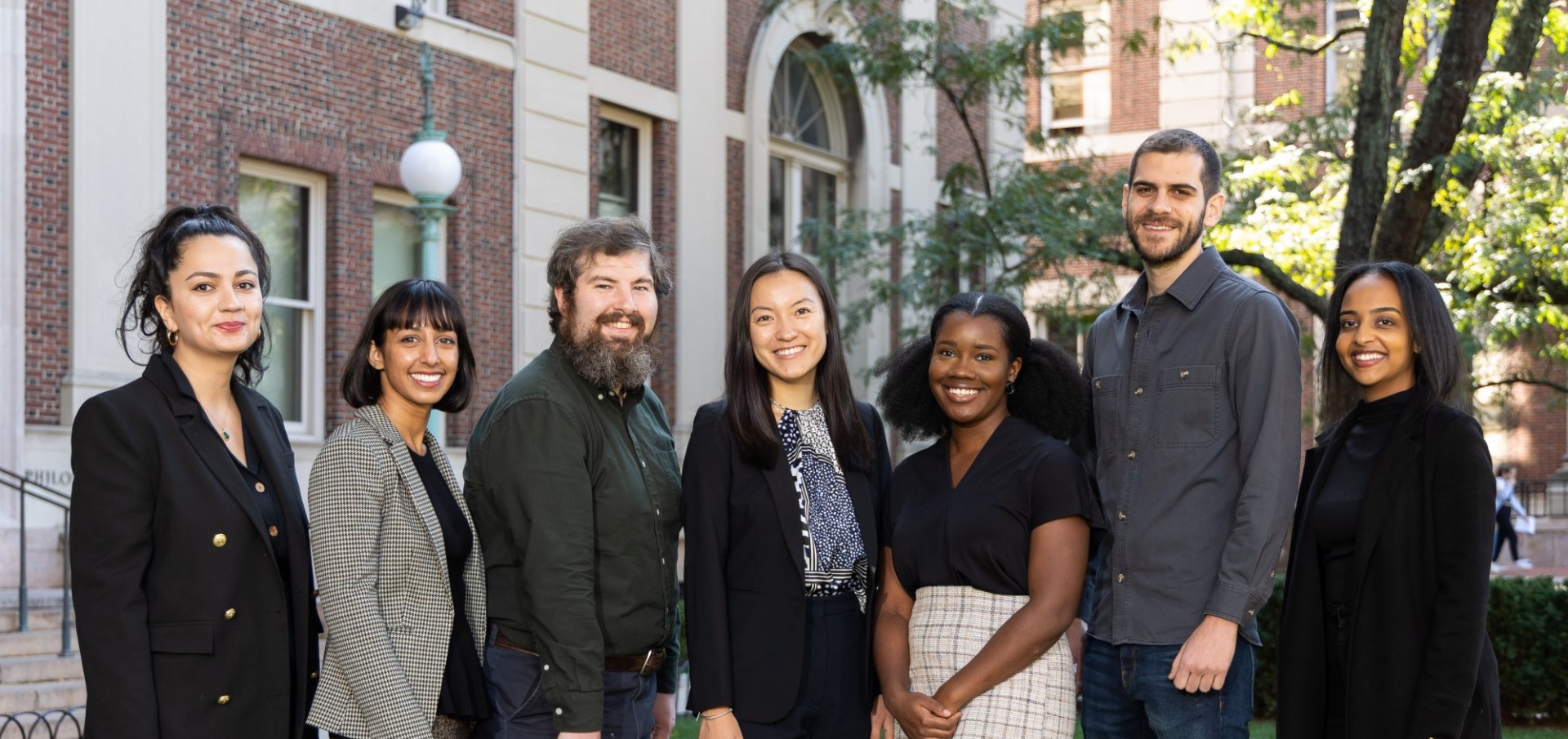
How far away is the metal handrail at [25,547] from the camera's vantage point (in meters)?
10.1

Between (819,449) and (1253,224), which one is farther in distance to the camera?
(1253,224)

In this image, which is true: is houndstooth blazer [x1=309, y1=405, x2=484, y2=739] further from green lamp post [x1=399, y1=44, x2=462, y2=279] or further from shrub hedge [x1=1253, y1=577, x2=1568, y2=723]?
shrub hedge [x1=1253, y1=577, x2=1568, y2=723]

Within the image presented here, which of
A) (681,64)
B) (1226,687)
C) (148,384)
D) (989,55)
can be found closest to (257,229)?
(681,64)

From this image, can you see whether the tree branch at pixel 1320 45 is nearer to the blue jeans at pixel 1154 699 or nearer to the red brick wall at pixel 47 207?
the blue jeans at pixel 1154 699

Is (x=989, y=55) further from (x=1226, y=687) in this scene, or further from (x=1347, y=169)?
(x=1226, y=687)

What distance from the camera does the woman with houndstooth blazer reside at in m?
4.48

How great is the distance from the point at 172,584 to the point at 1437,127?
965 cm

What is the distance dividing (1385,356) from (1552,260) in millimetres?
10752

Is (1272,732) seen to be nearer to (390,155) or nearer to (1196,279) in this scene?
(1196,279)

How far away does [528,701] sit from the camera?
182 inches

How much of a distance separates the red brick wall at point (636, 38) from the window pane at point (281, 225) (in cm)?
402

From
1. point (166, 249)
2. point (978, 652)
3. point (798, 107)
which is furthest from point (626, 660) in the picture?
point (798, 107)

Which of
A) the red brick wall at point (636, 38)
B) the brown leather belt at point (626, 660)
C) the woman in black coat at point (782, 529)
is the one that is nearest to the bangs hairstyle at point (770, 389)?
the woman in black coat at point (782, 529)

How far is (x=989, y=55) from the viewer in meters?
15.9
